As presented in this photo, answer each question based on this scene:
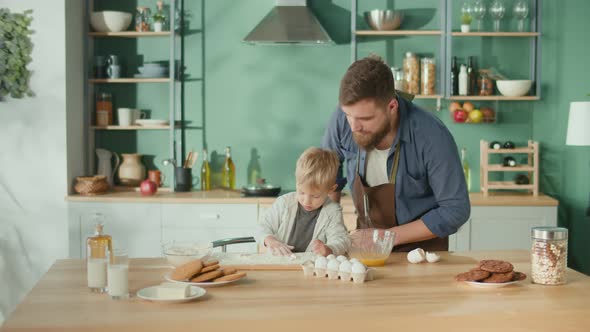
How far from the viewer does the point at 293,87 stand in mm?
Result: 5508

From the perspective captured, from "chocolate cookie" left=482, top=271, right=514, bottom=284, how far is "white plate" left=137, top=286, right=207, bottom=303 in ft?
2.93

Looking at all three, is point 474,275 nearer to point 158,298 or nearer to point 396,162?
point 396,162

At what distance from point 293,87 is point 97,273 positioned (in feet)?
11.0

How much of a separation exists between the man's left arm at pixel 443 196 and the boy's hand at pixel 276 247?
0.48 m

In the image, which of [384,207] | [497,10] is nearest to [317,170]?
[384,207]

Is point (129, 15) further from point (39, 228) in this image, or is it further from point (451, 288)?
point (451, 288)

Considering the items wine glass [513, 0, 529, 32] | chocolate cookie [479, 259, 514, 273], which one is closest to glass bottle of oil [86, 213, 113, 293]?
chocolate cookie [479, 259, 514, 273]

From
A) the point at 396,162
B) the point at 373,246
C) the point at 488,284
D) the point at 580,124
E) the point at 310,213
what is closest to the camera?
the point at 488,284

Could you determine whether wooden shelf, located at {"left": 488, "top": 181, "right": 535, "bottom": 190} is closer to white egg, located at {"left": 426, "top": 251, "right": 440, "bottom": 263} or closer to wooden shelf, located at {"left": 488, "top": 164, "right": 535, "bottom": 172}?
wooden shelf, located at {"left": 488, "top": 164, "right": 535, "bottom": 172}

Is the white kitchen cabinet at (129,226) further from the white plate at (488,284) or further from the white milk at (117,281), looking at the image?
the white plate at (488,284)

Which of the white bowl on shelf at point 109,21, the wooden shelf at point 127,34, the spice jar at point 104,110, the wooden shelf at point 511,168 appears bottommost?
the wooden shelf at point 511,168

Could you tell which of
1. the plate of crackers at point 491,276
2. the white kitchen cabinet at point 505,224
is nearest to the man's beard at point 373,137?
the plate of crackers at point 491,276

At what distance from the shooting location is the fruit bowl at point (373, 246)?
2.74 meters

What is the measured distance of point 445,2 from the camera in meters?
5.33
